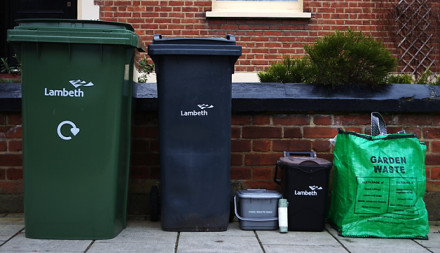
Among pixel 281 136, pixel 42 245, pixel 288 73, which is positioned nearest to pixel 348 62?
pixel 288 73

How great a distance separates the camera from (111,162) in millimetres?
3350

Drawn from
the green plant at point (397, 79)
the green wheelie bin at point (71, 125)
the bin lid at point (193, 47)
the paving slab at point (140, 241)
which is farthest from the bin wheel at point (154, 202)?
the green plant at point (397, 79)

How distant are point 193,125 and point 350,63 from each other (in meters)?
1.56

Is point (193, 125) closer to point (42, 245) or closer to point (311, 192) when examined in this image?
point (311, 192)

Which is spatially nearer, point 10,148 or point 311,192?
point 311,192

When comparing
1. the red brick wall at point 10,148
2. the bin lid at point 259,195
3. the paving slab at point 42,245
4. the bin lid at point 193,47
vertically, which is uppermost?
the bin lid at point 193,47

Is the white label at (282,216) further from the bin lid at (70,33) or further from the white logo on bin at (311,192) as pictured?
the bin lid at (70,33)

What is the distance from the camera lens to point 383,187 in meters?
3.51

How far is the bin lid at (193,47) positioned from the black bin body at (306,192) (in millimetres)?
990

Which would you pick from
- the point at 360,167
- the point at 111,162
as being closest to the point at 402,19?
the point at 360,167

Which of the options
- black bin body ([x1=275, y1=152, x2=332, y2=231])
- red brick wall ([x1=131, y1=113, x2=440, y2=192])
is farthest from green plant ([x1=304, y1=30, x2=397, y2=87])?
black bin body ([x1=275, y1=152, x2=332, y2=231])

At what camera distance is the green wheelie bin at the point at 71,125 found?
10.8 ft

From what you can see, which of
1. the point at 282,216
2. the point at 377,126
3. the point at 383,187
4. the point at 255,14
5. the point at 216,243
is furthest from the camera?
the point at 255,14

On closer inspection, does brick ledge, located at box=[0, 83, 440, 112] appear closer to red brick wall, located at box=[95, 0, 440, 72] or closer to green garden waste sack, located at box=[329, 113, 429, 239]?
green garden waste sack, located at box=[329, 113, 429, 239]
